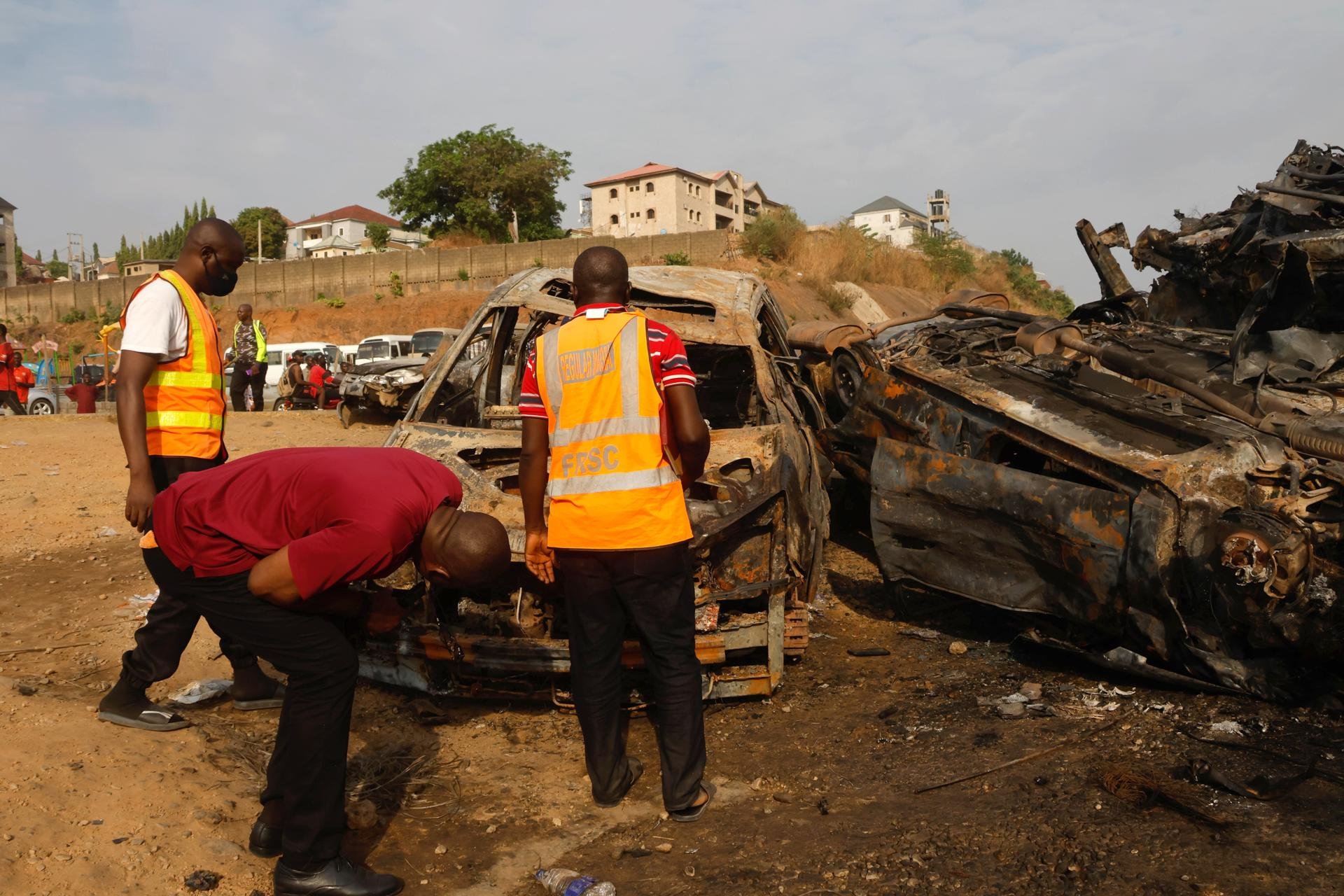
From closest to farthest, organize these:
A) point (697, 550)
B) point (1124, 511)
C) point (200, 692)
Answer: point (697, 550) → point (1124, 511) → point (200, 692)

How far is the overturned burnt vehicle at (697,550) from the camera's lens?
3.67 m

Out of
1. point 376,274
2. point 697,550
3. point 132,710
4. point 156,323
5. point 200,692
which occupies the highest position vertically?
point 376,274

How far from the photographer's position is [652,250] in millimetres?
31219

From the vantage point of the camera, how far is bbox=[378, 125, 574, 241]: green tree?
43.1 meters

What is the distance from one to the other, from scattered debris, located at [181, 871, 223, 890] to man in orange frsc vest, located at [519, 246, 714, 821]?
3.58ft

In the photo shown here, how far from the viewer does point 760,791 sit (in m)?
3.28

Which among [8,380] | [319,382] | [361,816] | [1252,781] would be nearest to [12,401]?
[8,380]

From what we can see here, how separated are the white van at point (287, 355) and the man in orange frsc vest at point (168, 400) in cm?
1789

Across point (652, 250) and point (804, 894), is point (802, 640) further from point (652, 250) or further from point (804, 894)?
point (652, 250)

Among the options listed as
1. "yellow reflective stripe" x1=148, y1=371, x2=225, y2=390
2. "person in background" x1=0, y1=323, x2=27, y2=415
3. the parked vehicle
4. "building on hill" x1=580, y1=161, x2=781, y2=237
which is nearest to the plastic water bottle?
"yellow reflective stripe" x1=148, y1=371, x2=225, y2=390

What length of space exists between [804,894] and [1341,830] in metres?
1.58

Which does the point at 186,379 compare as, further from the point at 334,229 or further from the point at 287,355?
the point at 334,229

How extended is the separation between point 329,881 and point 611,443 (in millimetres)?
1404

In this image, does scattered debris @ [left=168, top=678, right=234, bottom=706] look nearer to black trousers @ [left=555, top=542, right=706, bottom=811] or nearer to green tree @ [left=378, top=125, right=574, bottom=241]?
black trousers @ [left=555, top=542, right=706, bottom=811]
